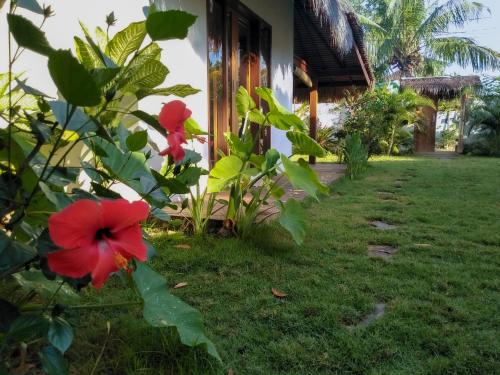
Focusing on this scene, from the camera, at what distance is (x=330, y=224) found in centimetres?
340

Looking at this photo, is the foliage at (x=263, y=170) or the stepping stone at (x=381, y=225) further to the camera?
the stepping stone at (x=381, y=225)

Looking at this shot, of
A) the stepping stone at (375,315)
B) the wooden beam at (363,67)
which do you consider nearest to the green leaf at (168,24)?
the stepping stone at (375,315)

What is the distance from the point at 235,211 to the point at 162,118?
75.1 inches

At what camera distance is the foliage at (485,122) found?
44.8 ft

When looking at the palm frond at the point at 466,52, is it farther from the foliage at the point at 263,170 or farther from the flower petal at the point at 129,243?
the flower petal at the point at 129,243

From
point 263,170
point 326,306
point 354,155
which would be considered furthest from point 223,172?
point 354,155

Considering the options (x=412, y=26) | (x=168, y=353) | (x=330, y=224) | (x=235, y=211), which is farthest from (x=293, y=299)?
(x=412, y=26)

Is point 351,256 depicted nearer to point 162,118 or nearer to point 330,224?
point 330,224

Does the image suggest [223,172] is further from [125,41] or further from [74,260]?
[74,260]

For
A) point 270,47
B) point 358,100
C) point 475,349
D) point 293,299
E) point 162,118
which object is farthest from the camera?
point 358,100

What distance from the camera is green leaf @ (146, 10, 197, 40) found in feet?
2.39

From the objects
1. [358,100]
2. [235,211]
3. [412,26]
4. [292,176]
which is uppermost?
[412,26]

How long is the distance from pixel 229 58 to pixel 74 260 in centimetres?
420

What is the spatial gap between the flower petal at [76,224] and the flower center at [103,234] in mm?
13
